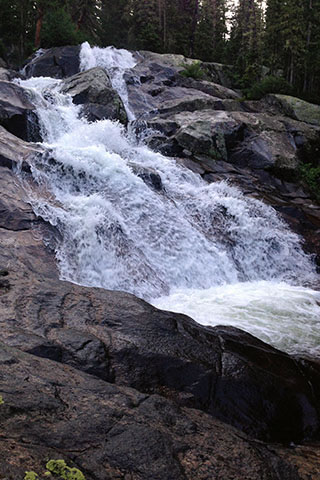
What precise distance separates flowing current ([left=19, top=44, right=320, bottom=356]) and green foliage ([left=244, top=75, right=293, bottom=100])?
43.1ft

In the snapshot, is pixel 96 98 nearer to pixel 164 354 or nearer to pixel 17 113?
pixel 17 113

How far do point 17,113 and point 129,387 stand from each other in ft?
41.0

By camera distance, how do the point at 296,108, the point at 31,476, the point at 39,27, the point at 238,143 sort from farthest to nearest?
the point at 39,27
the point at 296,108
the point at 238,143
the point at 31,476

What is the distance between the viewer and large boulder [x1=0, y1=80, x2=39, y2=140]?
13.5 m

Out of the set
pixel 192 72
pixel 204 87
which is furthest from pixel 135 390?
pixel 192 72

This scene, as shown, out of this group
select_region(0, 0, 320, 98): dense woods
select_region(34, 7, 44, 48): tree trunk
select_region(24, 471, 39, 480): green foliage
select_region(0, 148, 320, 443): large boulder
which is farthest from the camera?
select_region(0, 0, 320, 98): dense woods

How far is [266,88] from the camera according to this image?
81.6ft

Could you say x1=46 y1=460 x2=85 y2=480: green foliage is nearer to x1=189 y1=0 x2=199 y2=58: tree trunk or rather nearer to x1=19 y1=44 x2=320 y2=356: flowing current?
x1=19 y1=44 x2=320 y2=356: flowing current

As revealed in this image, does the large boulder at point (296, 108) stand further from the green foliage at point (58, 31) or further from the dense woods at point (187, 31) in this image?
the green foliage at point (58, 31)

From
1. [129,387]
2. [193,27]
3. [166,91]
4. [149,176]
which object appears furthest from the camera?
[193,27]

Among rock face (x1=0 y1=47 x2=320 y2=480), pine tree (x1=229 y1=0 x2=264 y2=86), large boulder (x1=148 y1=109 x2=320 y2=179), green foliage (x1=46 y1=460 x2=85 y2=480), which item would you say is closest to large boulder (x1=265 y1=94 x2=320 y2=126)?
large boulder (x1=148 y1=109 x2=320 y2=179)

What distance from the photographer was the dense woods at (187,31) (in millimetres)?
27484

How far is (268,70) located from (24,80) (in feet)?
73.3

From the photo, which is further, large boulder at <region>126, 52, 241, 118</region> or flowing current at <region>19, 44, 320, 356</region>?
large boulder at <region>126, 52, 241, 118</region>
